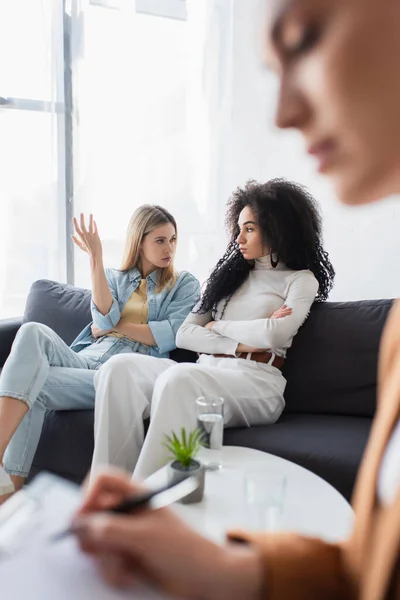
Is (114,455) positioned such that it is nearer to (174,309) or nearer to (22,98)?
(174,309)

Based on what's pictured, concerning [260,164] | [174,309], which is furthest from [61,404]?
[260,164]

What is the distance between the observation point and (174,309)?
6.51 ft

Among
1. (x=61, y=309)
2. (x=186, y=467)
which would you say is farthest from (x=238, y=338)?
(x=61, y=309)

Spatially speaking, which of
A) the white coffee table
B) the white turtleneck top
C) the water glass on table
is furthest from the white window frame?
the water glass on table

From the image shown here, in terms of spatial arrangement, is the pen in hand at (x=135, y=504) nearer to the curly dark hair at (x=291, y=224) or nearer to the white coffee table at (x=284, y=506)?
the white coffee table at (x=284, y=506)

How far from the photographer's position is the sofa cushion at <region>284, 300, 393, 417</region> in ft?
5.48

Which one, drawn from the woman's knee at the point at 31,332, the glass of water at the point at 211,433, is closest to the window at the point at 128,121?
the woman's knee at the point at 31,332

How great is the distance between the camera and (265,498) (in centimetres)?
91

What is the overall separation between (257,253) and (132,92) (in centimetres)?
128

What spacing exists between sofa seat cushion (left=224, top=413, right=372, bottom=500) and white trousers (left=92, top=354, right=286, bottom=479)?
0.07 meters

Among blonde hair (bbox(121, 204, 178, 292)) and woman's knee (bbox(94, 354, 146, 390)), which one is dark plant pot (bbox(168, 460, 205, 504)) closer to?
woman's knee (bbox(94, 354, 146, 390))

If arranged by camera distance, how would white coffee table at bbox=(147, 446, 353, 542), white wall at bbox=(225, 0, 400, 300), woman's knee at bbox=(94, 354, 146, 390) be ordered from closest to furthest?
white coffee table at bbox=(147, 446, 353, 542), woman's knee at bbox=(94, 354, 146, 390), white wall at bbox=(225, 0, 400, 300)

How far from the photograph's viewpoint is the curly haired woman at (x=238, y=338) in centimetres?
149

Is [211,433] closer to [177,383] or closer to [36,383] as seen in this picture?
[177,383]
